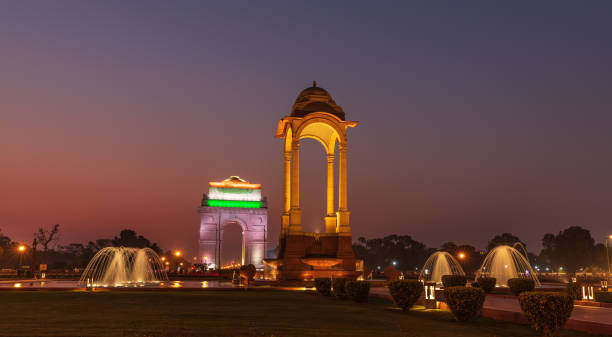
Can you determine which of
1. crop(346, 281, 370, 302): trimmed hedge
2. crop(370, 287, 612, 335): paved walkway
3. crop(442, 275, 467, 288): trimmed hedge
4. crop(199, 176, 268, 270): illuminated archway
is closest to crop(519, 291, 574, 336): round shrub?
crop(370, 287, 612, 335): paved walkway

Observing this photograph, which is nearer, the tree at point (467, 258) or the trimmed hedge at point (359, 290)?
the trimmed hedge at point (359, 290)

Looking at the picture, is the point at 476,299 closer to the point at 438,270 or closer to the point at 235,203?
the point at 438,270

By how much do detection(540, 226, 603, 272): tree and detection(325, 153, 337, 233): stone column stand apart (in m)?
76.3

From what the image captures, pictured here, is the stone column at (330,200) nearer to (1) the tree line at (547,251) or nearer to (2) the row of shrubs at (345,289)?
(2) the row of shrubs at (345,289)

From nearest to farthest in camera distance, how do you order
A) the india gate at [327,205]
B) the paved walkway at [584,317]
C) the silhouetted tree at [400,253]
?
the paved walkway at [584,317] < the india gate at [327,205] < the silhouetted tree at [400,253]

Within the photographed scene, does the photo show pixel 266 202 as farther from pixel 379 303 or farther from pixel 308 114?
pixel 379 303

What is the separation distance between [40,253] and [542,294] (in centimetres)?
12782

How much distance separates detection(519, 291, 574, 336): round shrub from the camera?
34.1 ft

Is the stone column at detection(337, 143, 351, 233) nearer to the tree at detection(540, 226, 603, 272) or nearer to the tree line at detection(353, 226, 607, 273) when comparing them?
the tree line at detection(353, 226, 607, 273)

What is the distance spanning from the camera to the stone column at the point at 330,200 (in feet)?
109

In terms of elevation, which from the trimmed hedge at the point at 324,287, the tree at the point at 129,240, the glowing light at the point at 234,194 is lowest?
the trimmed hedge at the point at 324,287

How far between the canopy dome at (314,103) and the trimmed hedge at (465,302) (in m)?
21.3

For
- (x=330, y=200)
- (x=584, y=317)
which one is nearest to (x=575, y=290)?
(x=584, y=317)

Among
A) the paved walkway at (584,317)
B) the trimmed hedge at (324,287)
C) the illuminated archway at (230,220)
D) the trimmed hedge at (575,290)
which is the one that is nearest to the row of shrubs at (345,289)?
the trimmed hedge at (324,287)
